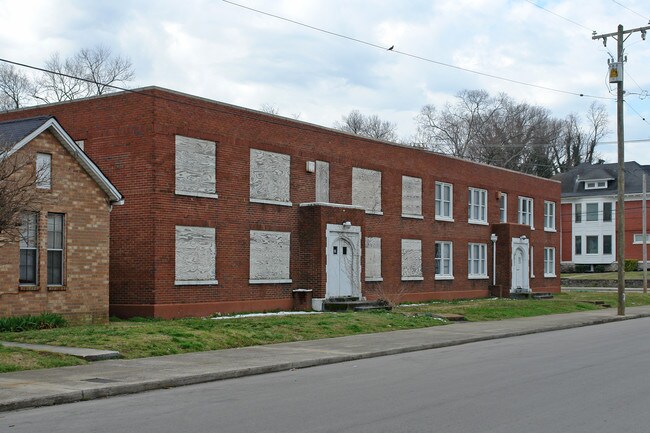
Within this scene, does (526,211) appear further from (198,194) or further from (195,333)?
(195,333)

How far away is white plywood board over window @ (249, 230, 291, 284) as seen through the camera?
1115 inches

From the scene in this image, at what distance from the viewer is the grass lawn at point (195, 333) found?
54.6 feet

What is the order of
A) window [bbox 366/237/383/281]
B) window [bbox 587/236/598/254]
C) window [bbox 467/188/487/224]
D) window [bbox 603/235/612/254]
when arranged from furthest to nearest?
window [bbox 587/236/598/254]
window [bbox 603/235/612/254]
window [bbox 467/188/487/224]
window [bbox 366/237/383/281]

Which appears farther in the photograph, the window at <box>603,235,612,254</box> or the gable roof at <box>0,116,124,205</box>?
the window at <box>603,235,612,254</box>

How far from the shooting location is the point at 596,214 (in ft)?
249

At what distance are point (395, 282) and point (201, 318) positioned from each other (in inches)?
482

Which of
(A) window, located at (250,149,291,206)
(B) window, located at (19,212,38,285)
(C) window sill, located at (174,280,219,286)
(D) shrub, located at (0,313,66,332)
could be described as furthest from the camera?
(A) window, located at (250,149,291,206)

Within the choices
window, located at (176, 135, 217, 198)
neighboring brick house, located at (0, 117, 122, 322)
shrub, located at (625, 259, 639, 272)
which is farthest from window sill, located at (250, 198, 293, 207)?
shrub, located at (625, 259, 639, 272)

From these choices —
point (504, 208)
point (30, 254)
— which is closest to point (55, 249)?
point (30, 254)

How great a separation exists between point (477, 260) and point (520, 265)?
4021 mm

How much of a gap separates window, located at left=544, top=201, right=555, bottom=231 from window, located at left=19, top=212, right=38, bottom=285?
34.3 metres

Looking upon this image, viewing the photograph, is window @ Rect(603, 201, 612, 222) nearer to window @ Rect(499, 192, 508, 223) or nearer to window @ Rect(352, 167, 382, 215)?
window @ Rect(499, 192, 508, 223)

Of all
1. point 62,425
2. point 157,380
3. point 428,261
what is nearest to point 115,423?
point 62,425

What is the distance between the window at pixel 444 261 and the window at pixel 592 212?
40924 millimetres
